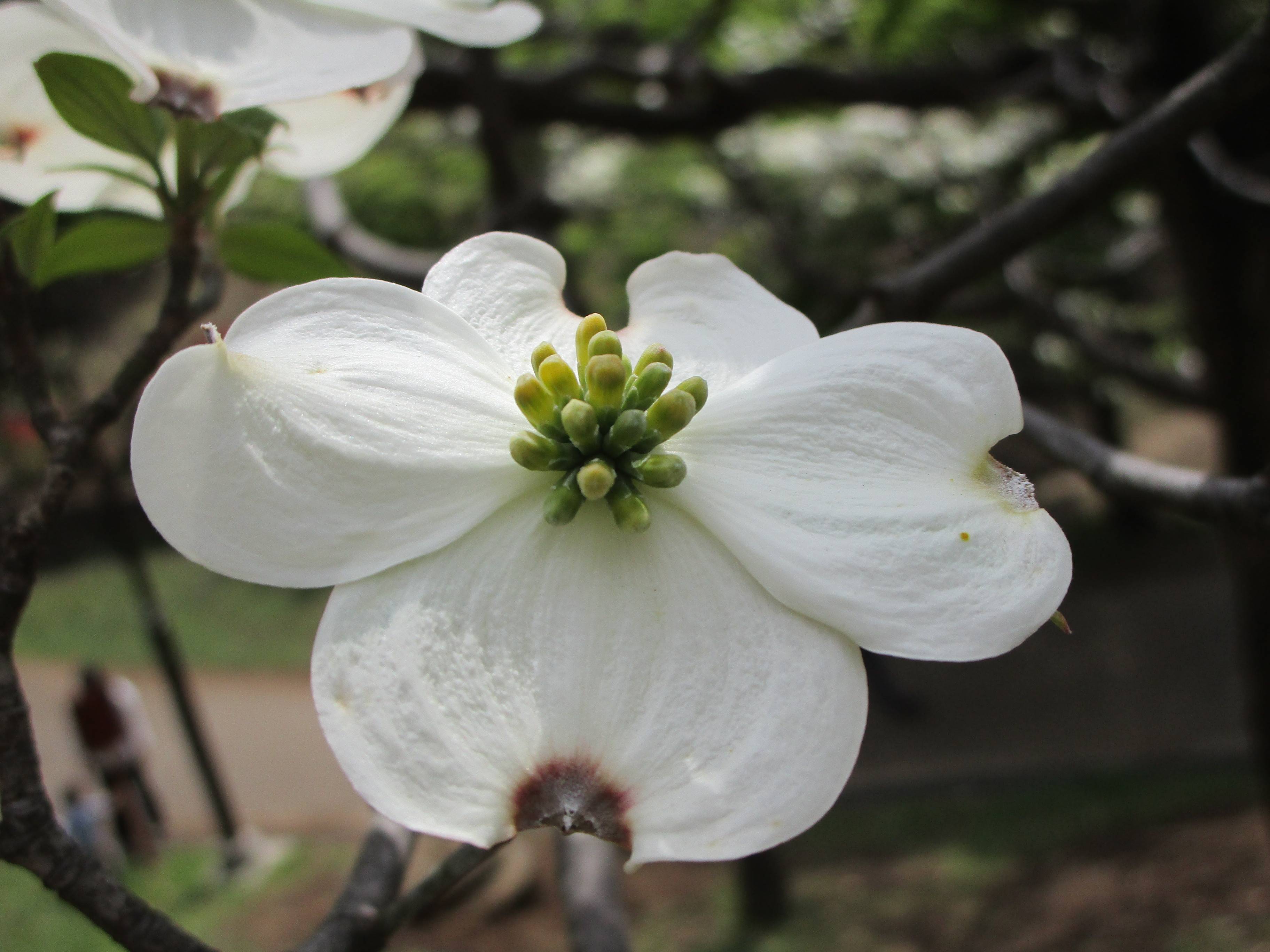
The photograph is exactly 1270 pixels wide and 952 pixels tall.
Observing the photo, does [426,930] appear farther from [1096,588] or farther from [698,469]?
[1096,588]

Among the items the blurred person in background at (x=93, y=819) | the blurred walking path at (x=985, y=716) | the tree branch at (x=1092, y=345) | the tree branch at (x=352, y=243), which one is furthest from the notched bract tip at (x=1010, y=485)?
the blurred walking path at (x=985, y=716)

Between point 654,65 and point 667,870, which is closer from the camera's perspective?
point 654,65

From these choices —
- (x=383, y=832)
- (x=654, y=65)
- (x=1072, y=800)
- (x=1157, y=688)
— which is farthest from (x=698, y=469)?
(x=1157, y=688)

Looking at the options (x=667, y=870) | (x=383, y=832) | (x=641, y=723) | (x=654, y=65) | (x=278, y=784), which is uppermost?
(x=641, y=723)

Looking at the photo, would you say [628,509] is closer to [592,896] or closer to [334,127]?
[334,127]

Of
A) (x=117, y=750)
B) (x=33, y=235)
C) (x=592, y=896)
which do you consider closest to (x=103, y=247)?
(x=33, y=235)

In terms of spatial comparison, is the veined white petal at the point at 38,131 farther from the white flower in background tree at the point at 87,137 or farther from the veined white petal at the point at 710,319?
the veined white petal at the point at 710,319

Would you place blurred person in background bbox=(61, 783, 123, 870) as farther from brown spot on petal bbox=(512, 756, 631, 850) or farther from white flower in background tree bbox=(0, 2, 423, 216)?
brown spot on petal bbox=(512, 756, 631, 850)
